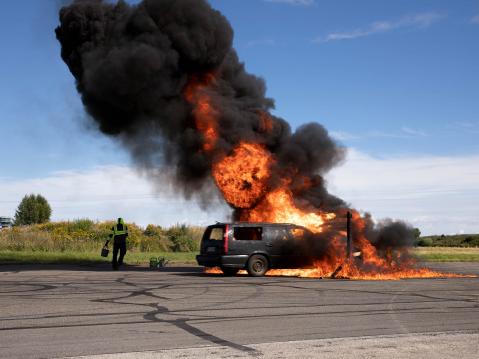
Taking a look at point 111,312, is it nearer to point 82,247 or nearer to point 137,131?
point 137,131

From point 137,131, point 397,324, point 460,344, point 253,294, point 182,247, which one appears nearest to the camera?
point 460,344

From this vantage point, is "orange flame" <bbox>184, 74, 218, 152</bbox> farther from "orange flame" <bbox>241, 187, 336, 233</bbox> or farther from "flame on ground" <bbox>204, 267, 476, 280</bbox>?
"flame on ground" <bbox>204, 267, 476, 280</bbox>

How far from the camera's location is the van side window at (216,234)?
18944 mm

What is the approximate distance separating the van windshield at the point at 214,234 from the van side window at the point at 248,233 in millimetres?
523

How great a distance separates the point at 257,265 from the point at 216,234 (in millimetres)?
1645

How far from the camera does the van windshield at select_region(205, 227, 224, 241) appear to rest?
18984mm

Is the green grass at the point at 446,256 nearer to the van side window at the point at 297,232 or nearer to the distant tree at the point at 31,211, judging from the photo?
the van side window at the point at 297,232

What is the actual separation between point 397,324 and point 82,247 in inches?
1046

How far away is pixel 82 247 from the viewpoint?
109 ft

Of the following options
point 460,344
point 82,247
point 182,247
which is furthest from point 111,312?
point 182,247

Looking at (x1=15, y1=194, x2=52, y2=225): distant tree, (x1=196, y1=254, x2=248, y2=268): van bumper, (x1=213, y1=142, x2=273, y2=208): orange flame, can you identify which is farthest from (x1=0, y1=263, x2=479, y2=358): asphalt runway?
(x1=15, y1=194, x2=52, y2=225): distant tree

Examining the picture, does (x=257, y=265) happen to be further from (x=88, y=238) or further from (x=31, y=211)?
(x=31, y=211)

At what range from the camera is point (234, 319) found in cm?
938

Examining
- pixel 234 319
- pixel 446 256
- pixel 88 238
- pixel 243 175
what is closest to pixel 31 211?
pixel 88 238
